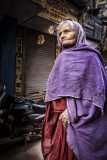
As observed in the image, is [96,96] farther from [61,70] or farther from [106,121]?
[61,70]

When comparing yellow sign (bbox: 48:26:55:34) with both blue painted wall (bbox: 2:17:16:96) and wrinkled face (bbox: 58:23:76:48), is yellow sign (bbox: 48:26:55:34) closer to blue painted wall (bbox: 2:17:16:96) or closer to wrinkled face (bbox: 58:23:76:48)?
blue painted wall (bbox: 2:17:16:96)

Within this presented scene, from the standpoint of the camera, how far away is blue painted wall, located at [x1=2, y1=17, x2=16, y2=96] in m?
4.77

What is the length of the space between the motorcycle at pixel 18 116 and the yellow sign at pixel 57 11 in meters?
3.52

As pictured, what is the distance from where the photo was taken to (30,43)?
587cm

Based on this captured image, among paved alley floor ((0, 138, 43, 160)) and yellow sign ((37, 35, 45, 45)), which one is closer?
paved alley floor ((0, 138, 43, 160))

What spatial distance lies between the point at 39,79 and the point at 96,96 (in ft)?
16.7

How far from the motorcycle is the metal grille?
2.17m

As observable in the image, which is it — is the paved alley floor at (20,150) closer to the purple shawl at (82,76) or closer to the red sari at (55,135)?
the red sari at (55,135)

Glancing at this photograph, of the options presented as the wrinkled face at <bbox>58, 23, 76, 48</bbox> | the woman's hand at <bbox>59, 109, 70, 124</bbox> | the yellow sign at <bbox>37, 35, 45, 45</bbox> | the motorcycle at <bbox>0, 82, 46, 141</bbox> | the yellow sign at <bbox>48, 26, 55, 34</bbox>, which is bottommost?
the motorcycle at <bbox>0, 82, 46, 141</bbox>

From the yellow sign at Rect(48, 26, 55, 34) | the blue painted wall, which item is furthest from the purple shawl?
the yellow sign at Rect(48, 26, 55, 34)

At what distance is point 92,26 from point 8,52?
6.04 meters

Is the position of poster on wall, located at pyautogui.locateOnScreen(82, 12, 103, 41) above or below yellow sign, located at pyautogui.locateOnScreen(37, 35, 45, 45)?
above

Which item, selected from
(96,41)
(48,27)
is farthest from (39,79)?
(96,41)

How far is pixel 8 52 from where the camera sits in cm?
479
